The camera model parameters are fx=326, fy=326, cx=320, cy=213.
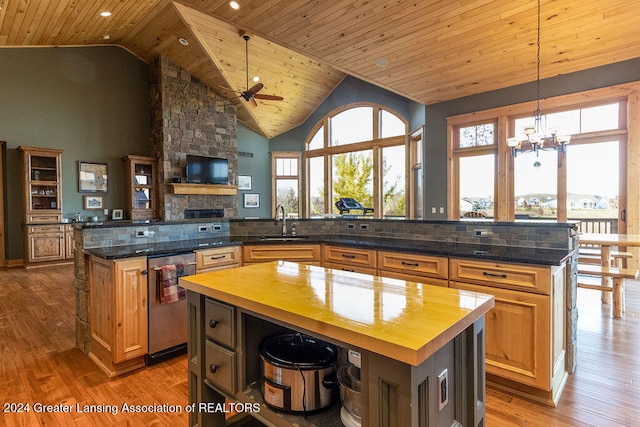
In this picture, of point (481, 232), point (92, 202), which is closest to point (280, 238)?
point (481, 232)

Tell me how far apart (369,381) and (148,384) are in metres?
2.14

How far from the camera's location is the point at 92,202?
7395 millimetres

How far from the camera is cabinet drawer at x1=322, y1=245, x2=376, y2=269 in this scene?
9.83ft

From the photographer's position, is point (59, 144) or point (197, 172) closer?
point (59, 144)

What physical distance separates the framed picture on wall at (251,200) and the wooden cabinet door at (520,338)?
8.84m

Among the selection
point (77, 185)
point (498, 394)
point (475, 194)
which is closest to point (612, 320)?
point (498, 394)

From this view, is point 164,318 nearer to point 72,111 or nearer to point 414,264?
point 414,264

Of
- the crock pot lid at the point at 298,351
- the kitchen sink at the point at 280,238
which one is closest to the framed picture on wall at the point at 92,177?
the kitchen sink at the point at 280,238

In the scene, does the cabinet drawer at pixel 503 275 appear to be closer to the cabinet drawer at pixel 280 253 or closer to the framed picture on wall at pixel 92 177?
the cabinet drawer at pixel 280 253

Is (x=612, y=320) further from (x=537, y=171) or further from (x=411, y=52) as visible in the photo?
(x=411, y=52)

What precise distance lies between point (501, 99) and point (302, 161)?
5992mm

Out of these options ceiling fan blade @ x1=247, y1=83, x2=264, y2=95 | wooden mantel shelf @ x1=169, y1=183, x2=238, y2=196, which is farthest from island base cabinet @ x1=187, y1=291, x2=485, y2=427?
wooden mantel shelf @ x1=169, y1=183, x2=238, y2=196

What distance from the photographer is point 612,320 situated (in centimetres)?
361

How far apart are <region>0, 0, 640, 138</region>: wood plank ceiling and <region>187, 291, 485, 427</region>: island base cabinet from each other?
3.95 metres
